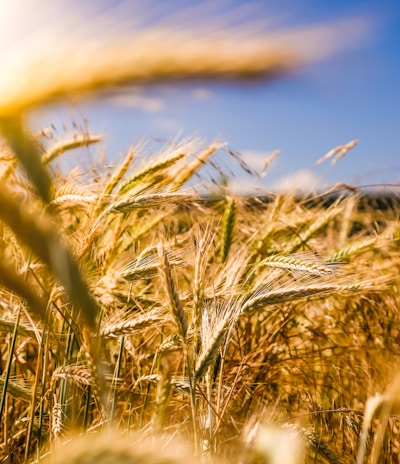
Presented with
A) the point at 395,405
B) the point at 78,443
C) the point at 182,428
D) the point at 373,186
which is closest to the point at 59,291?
the point at 182,428

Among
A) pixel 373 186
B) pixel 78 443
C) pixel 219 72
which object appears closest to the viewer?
pixel 219 72

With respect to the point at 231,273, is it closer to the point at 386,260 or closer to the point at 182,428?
the point at 182,428

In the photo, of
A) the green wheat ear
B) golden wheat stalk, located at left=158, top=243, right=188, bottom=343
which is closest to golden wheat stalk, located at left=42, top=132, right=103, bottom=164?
the green wheat ear

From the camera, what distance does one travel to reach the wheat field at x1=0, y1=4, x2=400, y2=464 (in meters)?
0.77

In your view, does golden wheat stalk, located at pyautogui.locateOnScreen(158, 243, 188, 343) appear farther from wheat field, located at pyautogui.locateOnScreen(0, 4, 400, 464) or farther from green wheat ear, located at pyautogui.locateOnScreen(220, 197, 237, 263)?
green wheat ear, located at pyautogui.locateOnScreen(220, 197, 237, 263)

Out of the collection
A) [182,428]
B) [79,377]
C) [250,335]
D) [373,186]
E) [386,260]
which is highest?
[373,186]

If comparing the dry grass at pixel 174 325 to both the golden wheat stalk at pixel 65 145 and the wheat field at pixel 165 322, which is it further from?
the golden wheat stalk at pixel 65 145

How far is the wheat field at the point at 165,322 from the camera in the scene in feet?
2.54

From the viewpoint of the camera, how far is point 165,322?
149cm

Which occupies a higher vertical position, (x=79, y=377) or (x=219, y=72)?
(x=219, y=72)

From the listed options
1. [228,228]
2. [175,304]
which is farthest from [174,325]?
[228,228]

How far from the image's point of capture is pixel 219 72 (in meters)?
0.66

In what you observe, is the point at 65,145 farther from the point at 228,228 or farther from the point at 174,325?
the point at 174,325

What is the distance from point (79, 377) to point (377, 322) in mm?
1664
